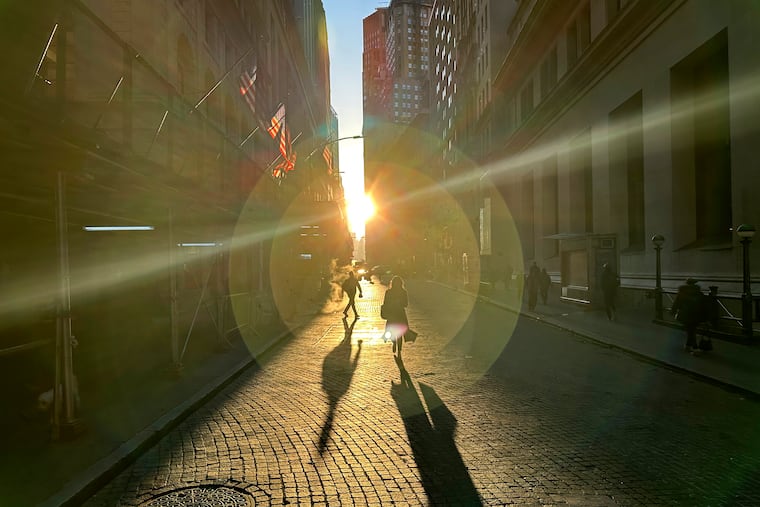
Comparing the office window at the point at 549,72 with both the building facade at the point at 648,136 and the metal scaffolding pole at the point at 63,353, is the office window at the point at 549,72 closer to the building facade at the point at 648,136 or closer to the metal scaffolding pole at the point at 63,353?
the building facade at the point at 648,136

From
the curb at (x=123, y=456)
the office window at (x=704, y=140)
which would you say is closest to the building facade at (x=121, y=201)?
the curb at (x=123, y=456)

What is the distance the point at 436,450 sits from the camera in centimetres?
610

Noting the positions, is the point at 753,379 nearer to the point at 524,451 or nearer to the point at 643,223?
the point at 524,451

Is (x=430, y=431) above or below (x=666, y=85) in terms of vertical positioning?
below

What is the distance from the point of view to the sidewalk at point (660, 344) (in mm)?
10330

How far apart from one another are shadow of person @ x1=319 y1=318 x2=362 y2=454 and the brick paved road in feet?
0.15

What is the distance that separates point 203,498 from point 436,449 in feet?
7.76

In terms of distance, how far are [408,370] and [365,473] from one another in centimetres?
580

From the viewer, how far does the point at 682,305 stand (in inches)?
491

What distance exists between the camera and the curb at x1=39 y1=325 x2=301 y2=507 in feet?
16.1

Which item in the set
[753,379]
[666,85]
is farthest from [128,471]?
[666,85]

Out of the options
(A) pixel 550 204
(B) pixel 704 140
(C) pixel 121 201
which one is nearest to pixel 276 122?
(C) pixel 121 201

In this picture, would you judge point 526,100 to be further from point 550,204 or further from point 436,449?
point 436,449

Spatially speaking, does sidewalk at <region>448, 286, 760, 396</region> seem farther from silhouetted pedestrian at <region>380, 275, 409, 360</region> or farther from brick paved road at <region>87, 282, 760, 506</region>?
silhouetted pedestrian at <region>380, 275, 409, 360</region>
